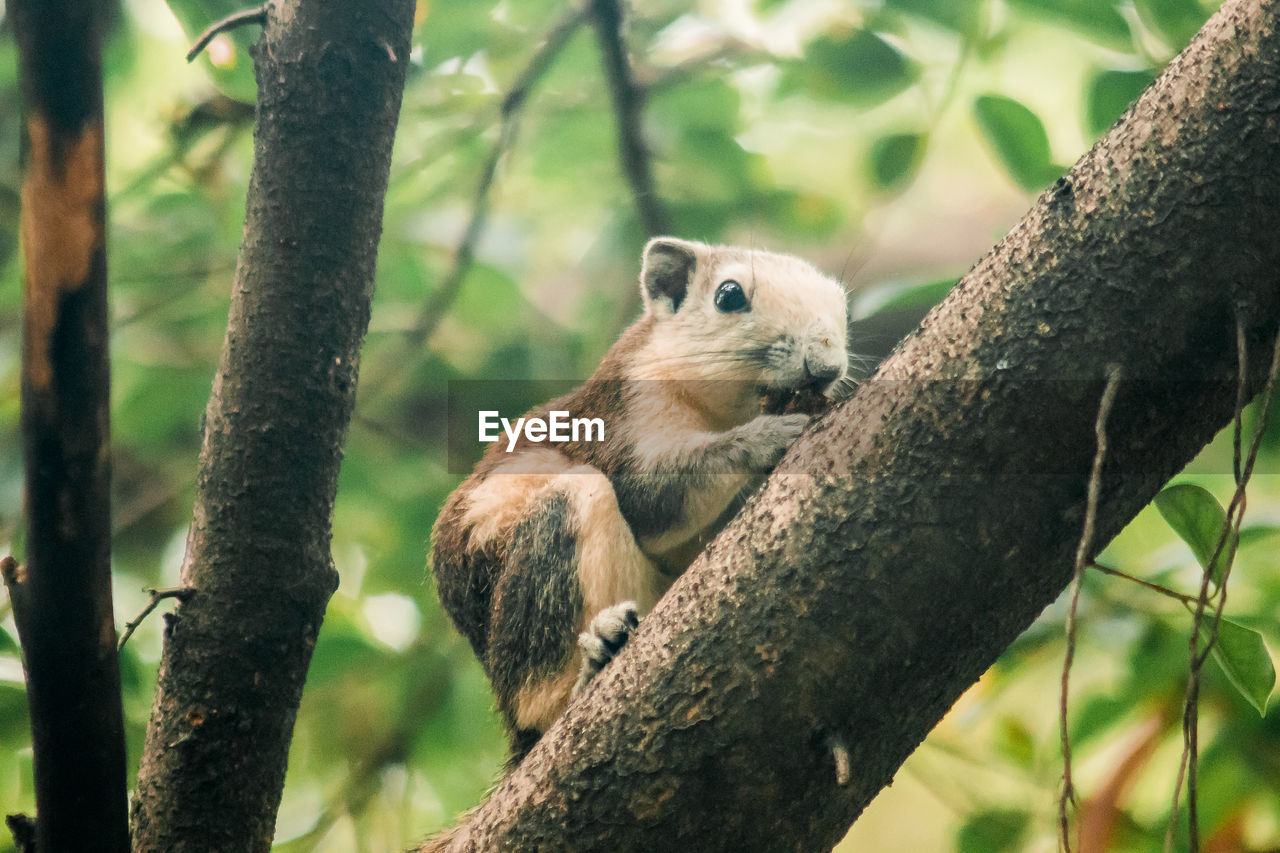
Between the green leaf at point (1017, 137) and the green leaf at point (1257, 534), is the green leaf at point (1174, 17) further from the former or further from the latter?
the green leaf at point (1257, 534)

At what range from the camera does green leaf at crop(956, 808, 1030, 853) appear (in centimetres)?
281

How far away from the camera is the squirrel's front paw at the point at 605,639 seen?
214 centimetres

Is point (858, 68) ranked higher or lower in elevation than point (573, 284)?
lower

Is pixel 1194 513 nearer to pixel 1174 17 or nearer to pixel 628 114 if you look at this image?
pixel 1174 17

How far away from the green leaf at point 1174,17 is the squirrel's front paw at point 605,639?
5.78 feet

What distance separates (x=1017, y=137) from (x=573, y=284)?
202cm

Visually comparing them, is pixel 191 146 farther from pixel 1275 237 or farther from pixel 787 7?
pixel 1275 237

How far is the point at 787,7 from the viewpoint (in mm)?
3100

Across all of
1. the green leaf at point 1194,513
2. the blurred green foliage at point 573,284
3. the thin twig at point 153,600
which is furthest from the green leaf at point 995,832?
the thin twig at point 153,600

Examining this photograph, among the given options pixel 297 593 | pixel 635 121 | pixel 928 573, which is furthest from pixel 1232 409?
pixel 635 121

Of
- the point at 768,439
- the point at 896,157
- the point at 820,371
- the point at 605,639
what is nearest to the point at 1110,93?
the point at 896,157

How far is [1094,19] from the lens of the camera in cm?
242

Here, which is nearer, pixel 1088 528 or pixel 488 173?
pixel 1088 528

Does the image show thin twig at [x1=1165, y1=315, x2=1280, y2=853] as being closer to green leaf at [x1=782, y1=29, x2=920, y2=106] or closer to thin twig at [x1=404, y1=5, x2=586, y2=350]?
green leaf at [x1=782, y1=29, x2=920, y2=106]
